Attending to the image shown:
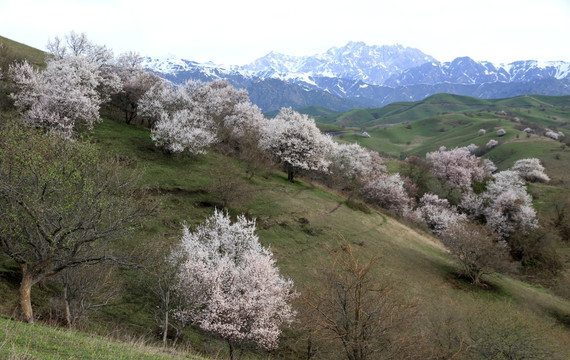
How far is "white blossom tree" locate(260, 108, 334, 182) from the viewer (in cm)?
5453

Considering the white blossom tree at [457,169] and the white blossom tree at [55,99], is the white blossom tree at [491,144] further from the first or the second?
the white blossom tree at [55,99]

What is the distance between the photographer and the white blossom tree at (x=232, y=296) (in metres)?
20.1

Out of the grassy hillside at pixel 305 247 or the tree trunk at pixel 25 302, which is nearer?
the tree trunk at pixel 25 302

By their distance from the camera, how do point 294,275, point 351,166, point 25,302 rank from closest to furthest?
point 25,302, point 294,275, point 351,166

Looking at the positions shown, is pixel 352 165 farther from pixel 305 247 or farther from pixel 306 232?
pixel 305 247

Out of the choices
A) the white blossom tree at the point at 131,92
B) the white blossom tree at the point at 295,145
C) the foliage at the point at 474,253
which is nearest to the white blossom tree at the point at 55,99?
the white blossom tree at the point at 131,92

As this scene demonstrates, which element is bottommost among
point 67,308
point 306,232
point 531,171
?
point 306,232

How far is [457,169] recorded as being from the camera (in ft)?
262

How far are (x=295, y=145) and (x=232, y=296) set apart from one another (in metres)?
36.0

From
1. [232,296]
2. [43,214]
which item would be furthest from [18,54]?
[232,296]

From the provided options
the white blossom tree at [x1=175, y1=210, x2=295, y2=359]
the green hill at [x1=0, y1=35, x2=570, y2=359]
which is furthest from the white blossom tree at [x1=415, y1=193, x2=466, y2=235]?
the white blossom tree at [x1=175, y1=210, x2=295, y2=359]

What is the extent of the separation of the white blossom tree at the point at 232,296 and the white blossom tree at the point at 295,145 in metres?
32.3

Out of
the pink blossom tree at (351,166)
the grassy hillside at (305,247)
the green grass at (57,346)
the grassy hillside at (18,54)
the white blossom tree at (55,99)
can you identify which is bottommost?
the grassy hillside at (305,247)

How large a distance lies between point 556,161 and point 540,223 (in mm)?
68259
